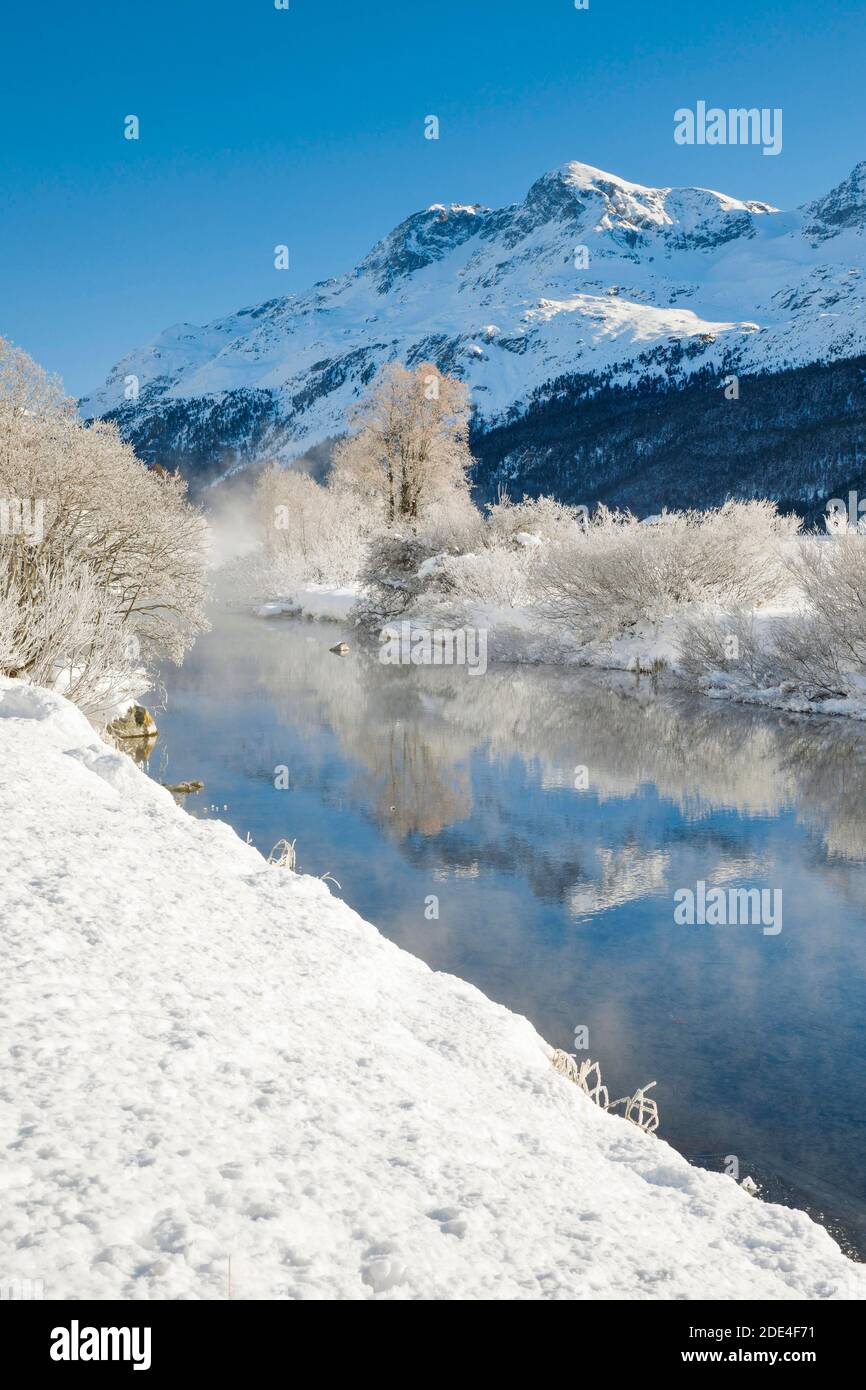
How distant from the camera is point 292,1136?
3.69 meters

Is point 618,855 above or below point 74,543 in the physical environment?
below

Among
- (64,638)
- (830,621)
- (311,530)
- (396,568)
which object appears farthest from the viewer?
(311,530)

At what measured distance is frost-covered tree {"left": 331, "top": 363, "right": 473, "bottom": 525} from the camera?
4100cm

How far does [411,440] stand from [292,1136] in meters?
39.3

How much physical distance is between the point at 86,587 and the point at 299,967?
980 cm

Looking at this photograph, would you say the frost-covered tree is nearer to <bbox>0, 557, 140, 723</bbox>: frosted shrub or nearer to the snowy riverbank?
the snowy riverbank

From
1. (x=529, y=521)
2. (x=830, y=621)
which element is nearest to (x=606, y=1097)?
(x=830, y=621)

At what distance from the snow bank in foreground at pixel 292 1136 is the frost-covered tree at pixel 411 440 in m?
35.2

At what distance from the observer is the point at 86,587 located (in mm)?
14000

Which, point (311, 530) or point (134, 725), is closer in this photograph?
point (134, 725)

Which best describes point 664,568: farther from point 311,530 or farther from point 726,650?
point 311,530

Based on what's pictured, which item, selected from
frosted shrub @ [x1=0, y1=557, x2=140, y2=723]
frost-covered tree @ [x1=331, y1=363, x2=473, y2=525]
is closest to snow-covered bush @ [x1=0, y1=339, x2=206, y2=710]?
frosted shrub @ [x1=0, y1=557, x2=140, y2=723]

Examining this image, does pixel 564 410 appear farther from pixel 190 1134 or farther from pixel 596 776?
pixel 190 1134

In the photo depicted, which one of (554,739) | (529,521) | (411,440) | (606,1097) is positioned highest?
(411,440)
